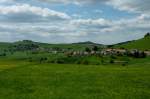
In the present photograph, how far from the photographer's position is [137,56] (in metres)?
171

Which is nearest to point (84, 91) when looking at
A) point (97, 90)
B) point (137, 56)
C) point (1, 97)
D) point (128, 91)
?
Result: point (97, 90)

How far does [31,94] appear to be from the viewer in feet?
128

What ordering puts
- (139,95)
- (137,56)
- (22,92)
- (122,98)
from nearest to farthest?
(122,98), (139,95), (22,92), (137,56)

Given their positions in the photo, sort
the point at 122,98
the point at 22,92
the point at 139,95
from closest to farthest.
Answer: the point at 122,98, the point at 139,95, the point at 22,92

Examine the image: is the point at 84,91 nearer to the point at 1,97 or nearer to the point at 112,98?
the point at 112,98

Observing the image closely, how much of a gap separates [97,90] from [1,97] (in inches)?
508

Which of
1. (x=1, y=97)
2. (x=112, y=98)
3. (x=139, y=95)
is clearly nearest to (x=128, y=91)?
(x=139, y=95)

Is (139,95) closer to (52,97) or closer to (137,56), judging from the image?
(52,97)

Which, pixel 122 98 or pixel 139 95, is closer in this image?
pixel 122 98

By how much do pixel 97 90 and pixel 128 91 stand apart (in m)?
4.01

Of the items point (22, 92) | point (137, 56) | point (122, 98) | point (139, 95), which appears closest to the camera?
point (122, 98)

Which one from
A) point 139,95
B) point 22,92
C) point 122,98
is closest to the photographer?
point 122,98

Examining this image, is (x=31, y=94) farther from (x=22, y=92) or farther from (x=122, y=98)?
(x=122, y=98)

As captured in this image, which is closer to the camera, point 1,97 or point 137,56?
point 1,97
